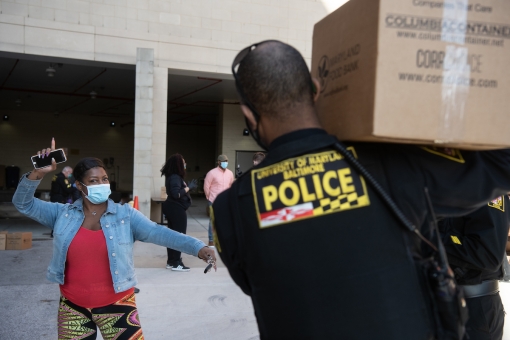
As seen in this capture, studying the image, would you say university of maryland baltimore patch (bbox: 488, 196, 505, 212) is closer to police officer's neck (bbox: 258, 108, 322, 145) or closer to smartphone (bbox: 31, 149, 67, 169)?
police officer's neck (bbox: 258, 108, 322, 145)

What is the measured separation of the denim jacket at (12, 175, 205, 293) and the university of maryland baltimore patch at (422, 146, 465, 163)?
208 cm

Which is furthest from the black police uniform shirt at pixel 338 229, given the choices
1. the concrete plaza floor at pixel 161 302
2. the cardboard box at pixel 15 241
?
the cardboard box at pixel 15 241

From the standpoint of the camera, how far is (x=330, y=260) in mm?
1388

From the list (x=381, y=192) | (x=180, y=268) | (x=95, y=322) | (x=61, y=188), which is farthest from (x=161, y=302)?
(x=61, y=188)

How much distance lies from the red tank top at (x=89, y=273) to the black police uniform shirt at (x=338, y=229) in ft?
6.57

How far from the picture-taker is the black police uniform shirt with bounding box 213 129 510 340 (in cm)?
138

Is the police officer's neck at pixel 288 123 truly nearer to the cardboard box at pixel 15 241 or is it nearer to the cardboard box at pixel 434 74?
the cardboard box at pixel 434 74

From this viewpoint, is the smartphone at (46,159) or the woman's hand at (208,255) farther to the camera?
the smartphone at (46,159)

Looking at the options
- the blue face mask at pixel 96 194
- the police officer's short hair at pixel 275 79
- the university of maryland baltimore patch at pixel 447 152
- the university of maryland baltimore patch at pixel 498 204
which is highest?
the police officer's short hair at pixel 275 79

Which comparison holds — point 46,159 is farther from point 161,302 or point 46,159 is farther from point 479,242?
point 161,302

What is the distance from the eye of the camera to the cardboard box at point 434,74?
1.36m

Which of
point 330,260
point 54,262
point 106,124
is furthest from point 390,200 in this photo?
point 106,124

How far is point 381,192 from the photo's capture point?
1.42 meters

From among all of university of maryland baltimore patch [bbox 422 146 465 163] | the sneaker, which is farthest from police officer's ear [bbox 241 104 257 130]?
the sneaker
